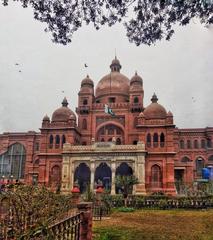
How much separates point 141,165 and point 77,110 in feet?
41.6

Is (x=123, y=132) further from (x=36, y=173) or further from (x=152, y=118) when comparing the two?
(x=36, y=173)

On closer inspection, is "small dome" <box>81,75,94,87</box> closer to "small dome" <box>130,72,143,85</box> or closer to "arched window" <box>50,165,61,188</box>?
"small dome" <box>130,72,143,85</box>

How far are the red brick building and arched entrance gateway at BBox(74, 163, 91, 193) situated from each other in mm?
272

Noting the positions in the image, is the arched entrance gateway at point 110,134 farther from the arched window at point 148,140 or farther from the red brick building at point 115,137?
the arched window at point 148,140

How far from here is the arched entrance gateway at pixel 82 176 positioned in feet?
119

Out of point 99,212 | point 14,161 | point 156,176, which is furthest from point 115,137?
point 99,212

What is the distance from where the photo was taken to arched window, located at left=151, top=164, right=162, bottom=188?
34375 mm

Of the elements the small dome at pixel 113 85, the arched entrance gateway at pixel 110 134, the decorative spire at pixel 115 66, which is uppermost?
the decorative spire at pixel 115 66

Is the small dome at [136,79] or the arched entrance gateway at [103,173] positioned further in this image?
the small dome at [136,79]

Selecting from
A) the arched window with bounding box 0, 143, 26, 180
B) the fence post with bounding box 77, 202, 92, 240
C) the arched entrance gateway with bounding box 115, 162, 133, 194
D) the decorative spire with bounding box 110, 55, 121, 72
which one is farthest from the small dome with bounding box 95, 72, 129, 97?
the fence post with bounding box 77, 202, 92, 240

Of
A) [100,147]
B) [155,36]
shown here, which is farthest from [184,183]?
[155,36]

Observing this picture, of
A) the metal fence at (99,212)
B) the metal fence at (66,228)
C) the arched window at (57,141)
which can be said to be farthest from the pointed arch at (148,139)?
the metal fence at (66,228)

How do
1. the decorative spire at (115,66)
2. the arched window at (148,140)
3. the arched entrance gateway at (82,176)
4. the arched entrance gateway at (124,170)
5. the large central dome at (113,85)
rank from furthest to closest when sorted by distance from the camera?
the decorative spire at (115,66) → the large central dome at (113,85) → the arched entrance gateway at (82,176) → the arched window at (148,140) → the arched entrance gateway at (124,170)

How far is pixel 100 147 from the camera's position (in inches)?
1359
